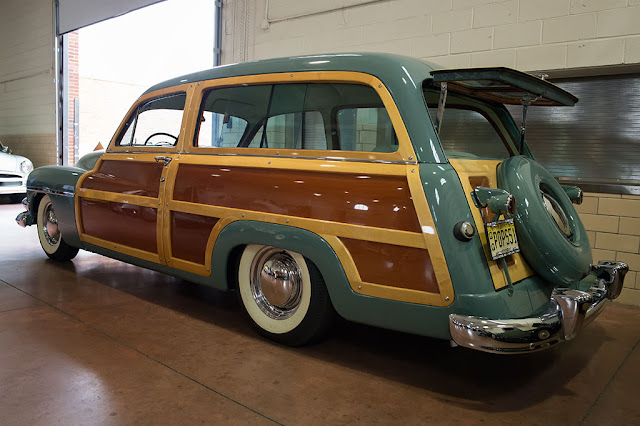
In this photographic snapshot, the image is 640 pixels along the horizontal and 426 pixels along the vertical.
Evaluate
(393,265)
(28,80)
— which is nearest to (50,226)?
(393,265)

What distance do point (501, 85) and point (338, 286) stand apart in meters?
1.40

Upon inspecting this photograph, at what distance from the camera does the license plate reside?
2439 millimetres

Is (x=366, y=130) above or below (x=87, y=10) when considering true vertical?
below

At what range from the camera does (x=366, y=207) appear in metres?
2.56

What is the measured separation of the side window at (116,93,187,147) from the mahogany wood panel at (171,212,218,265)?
69 cm

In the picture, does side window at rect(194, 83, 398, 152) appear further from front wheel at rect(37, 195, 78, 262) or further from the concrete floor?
front wheel at rect(37, 195, 78, 262)

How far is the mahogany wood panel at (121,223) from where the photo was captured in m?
3.69

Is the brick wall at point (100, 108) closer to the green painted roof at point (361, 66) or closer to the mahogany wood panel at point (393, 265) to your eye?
the green painted roof at point (361, 66)

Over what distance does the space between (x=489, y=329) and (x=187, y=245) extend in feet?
6.77

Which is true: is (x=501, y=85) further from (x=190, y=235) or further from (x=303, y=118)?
(x=190, y=235)

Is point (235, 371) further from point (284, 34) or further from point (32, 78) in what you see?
point (32, 78)

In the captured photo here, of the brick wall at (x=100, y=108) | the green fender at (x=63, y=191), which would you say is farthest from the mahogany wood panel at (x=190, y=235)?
the brick wall at (x=100, y=108)

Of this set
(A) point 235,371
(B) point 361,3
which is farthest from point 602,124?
(A) point 235,371

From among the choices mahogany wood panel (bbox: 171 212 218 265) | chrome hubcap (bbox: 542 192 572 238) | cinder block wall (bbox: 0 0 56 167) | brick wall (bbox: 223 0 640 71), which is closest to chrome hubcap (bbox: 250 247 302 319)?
mahogany wood panel (bbox: 171 212 218 265)
